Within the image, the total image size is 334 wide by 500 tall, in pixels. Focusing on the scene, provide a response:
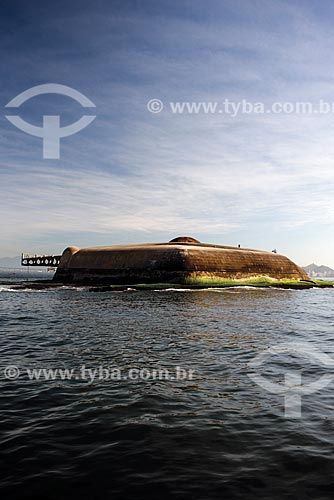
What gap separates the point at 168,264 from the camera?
5319cm

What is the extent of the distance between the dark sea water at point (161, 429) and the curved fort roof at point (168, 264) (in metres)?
39.9

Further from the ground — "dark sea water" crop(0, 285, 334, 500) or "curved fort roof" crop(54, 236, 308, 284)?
"curved fort roof" crop(54, 236, 308, 284)

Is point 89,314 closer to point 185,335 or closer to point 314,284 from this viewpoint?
point 185,335

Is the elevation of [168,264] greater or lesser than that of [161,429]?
greater

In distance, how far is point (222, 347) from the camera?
42.0 feet

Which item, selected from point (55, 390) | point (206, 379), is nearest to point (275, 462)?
point (206, 379)

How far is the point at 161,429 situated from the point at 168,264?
46.7 m

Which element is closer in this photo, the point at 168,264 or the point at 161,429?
the point at 161,429

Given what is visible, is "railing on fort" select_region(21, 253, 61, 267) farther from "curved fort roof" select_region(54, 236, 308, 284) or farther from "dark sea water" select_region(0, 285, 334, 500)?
"dark sea water" select_region(0, 285, 334, 500)

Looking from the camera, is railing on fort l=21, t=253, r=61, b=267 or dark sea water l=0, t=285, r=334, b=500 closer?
dark sea water l=0, t=285, r=334, b=500

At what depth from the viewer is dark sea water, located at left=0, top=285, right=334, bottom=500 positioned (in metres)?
4.80

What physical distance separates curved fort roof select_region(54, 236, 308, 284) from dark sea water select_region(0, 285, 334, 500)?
131 ft

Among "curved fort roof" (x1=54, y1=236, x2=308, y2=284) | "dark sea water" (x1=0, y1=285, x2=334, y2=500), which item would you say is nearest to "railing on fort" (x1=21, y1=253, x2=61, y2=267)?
"curved fort roof" (x1=54, y1=236, x2=308, y2=284)

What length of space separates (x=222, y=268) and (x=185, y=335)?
41159 millimetres
